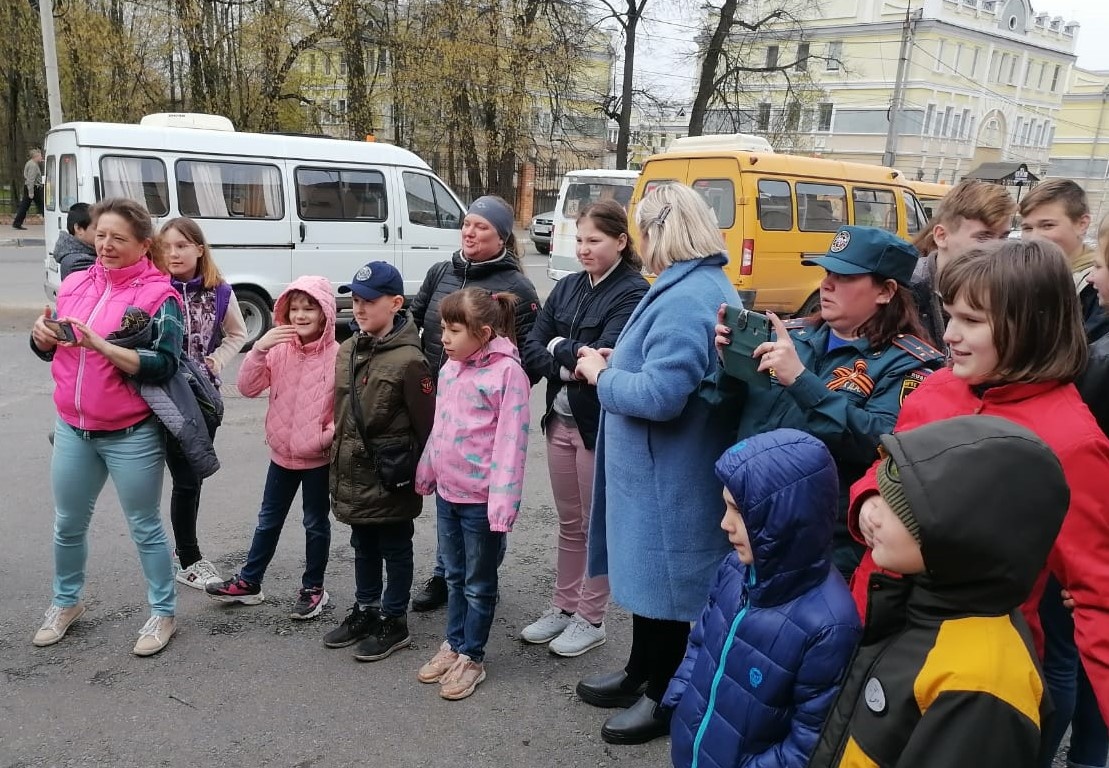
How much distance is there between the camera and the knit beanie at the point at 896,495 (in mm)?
1358

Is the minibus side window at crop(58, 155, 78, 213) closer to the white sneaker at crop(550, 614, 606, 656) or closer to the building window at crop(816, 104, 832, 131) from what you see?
the white sneaker at crop(550, 614, 606, 656)

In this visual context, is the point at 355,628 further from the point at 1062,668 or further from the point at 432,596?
the point at 1062,668

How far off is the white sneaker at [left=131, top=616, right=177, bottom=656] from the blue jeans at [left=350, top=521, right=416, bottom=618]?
30.1 inches

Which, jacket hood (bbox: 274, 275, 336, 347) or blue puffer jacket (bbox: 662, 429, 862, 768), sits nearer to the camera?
blue puffer jacket (bbox: 662, 429, 862, 768)

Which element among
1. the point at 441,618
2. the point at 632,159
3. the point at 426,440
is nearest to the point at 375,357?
the point at 426,440

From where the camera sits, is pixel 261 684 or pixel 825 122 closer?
pixel 261 684

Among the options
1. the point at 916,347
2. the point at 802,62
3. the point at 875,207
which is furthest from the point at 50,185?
the point at 802,62

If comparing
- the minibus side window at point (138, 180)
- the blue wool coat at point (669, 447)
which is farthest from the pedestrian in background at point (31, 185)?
the blue wool coat at point (669, 447)

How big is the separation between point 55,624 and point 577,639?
2.13m

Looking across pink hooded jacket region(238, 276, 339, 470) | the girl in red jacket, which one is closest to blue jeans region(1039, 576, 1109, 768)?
the girl in red jacket

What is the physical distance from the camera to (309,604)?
11.4 feet

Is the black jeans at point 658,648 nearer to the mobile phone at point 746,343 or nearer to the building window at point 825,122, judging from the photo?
the mobile phone at point 746,343

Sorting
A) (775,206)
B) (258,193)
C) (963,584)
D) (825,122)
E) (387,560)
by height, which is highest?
(825,122)

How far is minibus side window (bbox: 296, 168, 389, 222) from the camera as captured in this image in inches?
363
